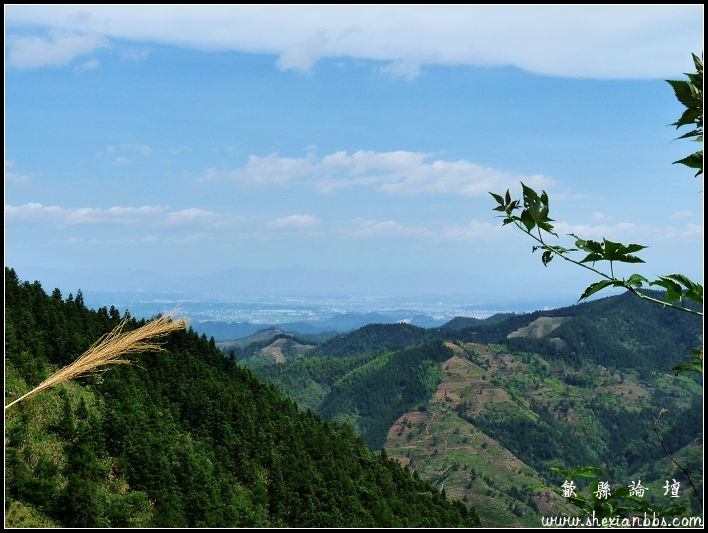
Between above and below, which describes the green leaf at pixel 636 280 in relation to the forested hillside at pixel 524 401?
above

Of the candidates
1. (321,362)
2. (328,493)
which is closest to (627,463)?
(321,362)

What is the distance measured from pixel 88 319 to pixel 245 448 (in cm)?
519

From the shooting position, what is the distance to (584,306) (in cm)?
17125

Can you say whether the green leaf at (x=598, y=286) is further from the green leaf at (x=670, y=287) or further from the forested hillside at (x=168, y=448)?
the forested hillside at (x=168, y=448)

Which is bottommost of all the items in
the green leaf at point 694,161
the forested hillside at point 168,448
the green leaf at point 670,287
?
the forested hillside at point 168,448

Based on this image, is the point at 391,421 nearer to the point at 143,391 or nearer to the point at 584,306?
the point at 584,306

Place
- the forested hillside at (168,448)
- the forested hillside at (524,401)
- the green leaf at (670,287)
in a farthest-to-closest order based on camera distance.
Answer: the forested hillside at (524,401)
the forested hillside at (168,448)
the green leaf at (670,287)

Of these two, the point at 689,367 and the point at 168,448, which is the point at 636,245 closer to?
the point at 689,367

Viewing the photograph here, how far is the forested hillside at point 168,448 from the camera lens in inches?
364

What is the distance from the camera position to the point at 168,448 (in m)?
12.6

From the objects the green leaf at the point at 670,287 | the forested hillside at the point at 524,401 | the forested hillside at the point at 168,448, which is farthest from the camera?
the forested hillside at the point at 524,401

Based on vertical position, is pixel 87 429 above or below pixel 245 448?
above

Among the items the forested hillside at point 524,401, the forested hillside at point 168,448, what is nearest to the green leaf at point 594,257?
the forested hillside at point 168,448

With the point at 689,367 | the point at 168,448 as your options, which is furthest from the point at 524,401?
the point at 689,367
